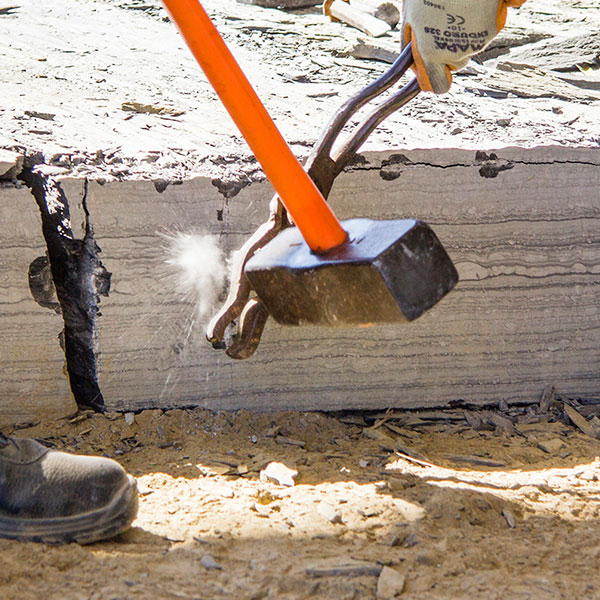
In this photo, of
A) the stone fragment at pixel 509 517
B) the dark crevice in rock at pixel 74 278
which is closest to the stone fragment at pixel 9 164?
the dark crevice in rock at pixel 74 278

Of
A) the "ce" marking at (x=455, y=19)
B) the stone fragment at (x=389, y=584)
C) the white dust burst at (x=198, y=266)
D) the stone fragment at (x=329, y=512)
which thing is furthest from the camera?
the white dust burst at (x=198, y=266)

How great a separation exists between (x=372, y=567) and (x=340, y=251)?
0.61 m

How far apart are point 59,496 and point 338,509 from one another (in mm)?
587

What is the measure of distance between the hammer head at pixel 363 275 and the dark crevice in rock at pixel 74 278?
59cm

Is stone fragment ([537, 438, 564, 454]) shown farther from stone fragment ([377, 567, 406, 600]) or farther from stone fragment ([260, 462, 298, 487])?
stone fragment ([377, 567, 406, 600])

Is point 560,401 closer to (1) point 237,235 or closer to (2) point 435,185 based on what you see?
(2) point 435,185

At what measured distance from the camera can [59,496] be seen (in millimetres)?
1542

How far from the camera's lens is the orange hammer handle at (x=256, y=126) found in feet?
4.91

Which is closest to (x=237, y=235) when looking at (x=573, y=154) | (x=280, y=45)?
(x=573, y=154)

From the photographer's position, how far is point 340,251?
5.02 feet

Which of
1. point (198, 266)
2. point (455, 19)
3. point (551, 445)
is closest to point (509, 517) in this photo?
point (551, 445)

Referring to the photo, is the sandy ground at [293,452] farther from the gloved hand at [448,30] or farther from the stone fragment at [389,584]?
the gloved hand at [448,30]

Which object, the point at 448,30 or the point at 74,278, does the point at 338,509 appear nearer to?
the point at 74,278

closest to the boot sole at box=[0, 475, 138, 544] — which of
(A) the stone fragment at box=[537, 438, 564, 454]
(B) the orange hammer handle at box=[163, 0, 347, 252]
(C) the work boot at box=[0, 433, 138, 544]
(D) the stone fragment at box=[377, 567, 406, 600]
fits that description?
(C) the work boot at box=[0, 433, 138, 544]
